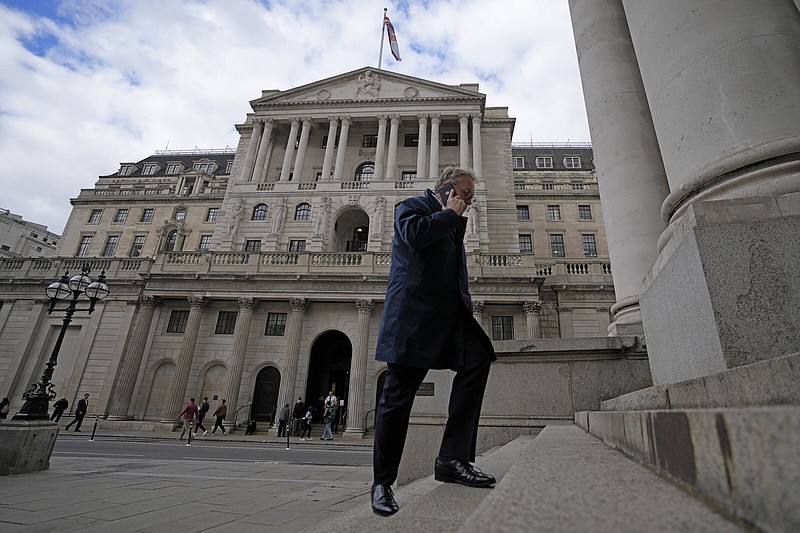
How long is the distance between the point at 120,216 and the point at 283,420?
1327 inches

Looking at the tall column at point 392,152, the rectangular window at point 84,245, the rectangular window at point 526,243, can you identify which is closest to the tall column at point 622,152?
the tall column at point 392,152

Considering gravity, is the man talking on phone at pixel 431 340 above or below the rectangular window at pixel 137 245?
below

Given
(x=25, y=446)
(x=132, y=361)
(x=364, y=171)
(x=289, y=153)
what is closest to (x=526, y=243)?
(x=364, y=171)

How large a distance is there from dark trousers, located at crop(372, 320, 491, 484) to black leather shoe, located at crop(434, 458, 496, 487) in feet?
0.16

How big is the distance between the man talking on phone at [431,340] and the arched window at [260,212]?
91.2 ft

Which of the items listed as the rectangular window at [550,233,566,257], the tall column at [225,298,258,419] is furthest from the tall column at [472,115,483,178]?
the tall column at [225,298,258,419]

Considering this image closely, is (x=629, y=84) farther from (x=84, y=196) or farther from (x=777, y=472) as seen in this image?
(x=84, y=196)

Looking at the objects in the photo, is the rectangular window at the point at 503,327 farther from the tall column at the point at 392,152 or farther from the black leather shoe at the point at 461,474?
the black leather shoe at the point at 461,474

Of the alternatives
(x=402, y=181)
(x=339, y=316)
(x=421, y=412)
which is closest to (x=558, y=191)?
(x=402, y=181)

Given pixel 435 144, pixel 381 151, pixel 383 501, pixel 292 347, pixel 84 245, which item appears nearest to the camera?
pixel 383 501

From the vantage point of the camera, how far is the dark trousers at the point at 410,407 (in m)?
2.45

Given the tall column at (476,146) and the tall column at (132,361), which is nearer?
the tall column at (132,361)

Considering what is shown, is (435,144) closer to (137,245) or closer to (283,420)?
(283,420)

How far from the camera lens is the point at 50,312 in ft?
30.6
